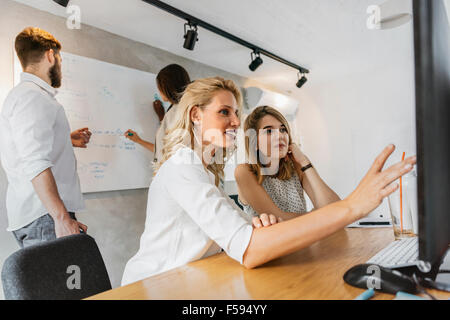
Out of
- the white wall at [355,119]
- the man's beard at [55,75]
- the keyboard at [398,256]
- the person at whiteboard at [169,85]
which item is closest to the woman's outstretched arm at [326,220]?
the keyboard at [398,256]

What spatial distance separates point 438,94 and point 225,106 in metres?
0.77

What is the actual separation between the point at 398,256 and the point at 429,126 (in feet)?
1.40

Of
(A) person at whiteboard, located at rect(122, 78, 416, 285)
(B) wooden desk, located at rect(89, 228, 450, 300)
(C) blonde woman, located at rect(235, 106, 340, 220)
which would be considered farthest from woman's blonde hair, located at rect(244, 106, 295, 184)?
(B) wooden desk, located at rect(89, 228, 450, 300)

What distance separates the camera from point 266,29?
265 cm

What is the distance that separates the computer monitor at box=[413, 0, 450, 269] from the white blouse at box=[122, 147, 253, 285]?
433 millimetres

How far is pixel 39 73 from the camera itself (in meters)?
1.75

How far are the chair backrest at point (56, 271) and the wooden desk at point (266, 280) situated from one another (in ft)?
A: 0.52

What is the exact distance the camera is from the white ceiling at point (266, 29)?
2.21 metres

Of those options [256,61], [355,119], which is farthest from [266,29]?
[355,119]

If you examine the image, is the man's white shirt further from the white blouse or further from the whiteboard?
the white blouse

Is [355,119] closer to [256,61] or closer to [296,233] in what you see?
[256,61]

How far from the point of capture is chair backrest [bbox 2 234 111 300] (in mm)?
673
